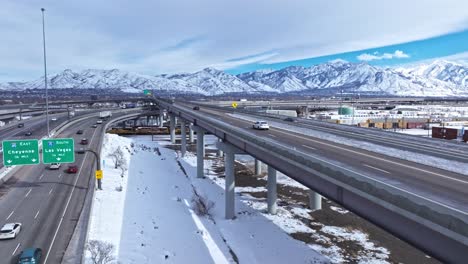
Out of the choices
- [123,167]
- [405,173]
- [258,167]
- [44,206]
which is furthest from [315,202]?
[123,167]

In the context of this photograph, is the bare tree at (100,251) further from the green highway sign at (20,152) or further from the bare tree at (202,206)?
the green highway sign at (20,152)

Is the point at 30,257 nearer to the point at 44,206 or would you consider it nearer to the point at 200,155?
the point at 44,206

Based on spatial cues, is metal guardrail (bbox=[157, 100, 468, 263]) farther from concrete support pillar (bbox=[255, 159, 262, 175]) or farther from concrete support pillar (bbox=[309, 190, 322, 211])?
concrete support pillar (bbox=[255, 159, 262, 175])

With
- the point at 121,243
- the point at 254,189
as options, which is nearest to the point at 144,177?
the point at 254,189

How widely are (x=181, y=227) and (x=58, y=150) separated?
15539 millimetres

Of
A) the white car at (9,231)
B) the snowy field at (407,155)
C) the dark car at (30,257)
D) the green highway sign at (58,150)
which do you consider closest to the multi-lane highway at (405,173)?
the snowy field at (407,155)

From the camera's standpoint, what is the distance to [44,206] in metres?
32.8

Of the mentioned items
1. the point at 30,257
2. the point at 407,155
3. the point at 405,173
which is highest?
the point at 407,155

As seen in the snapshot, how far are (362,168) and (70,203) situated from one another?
2647 cm

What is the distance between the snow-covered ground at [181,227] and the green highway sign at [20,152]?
749 cm

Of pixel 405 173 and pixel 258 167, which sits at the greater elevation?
pixel 405 173

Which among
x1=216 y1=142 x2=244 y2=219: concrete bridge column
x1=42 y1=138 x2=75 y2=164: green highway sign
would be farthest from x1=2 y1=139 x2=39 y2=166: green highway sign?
x1=216 y1=142 x2=244 y2=219: concrete bridge column

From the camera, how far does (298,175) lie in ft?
72.4

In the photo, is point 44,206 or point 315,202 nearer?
point 44,206
